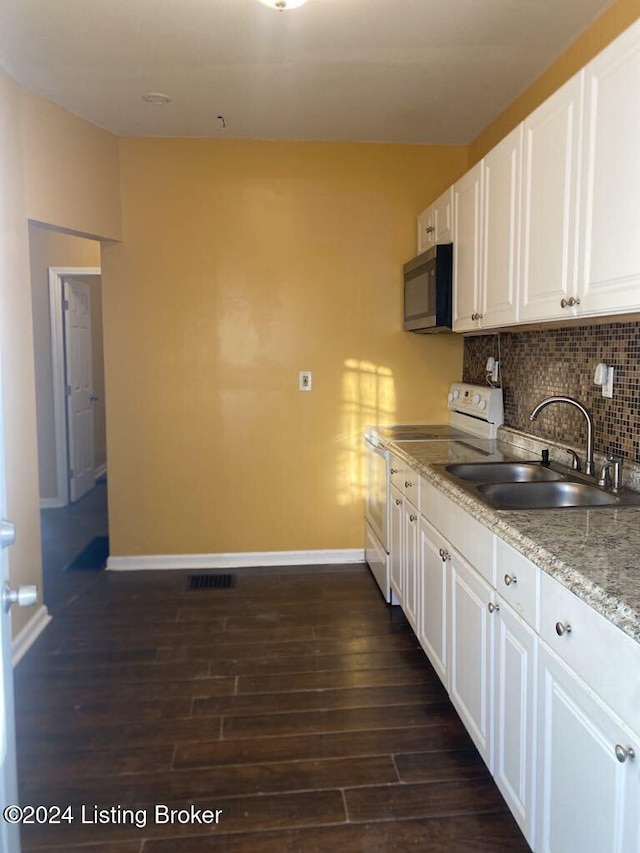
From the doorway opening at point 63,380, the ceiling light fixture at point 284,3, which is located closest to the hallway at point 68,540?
the doorway opening at point 63,380

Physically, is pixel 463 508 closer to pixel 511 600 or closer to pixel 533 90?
pixel 511 600

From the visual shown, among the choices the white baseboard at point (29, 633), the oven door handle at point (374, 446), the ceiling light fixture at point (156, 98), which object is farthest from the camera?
the oven door handle at point (374, 446)

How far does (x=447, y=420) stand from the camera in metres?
4.07

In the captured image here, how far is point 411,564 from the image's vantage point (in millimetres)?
2826

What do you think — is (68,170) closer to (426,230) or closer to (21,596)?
Answer: (426,230)

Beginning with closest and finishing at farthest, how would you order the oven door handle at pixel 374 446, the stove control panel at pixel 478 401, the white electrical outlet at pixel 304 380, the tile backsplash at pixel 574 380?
the tile backsplash at pixel 574 380 → the stove control panel at pixel 478 401 → the oven door handle at pixel 374 446 → the white electrical outlet at pixel 304 380

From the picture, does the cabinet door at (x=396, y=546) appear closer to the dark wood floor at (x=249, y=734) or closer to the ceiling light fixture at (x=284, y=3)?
the dark wood floor at (x=249, y=734)

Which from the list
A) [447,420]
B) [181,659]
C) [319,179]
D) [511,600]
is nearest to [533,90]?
[319,179]

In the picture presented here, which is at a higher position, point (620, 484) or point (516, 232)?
point (516, 232)

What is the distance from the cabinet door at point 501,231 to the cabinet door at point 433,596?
90 cm

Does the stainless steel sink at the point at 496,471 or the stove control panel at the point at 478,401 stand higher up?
the stove control panel at the point at 478,401

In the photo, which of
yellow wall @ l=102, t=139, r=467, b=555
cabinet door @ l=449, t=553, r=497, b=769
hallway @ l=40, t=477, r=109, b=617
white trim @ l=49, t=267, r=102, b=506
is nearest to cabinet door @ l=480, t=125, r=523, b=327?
cabinet door @ l=449, t=553, r=497, b=769

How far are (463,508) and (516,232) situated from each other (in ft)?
3.48

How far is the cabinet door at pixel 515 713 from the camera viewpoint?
5.17 feet
